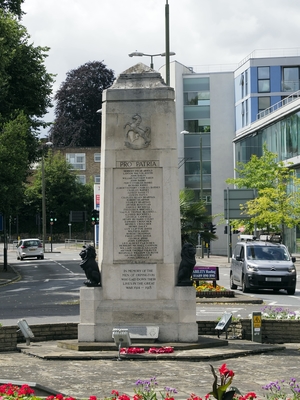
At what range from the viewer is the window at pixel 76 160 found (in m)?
112

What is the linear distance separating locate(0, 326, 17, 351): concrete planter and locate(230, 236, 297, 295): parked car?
1687cm

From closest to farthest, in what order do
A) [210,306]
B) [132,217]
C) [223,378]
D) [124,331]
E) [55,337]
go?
[223,378], [124,331], [132,217], [55,337], [210,306]

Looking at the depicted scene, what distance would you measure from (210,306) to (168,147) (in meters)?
10.8

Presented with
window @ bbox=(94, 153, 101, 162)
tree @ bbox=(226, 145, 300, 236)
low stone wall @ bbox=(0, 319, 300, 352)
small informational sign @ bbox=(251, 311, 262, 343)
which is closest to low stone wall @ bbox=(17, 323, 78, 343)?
low stone wall @ bbox=(0, 319, 300, 352)

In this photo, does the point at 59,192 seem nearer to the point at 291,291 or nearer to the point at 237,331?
the point at 291,291

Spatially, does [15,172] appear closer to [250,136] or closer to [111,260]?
[111,260]

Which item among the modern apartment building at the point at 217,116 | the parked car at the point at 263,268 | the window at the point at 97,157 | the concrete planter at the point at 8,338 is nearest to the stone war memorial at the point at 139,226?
the concrete planter at the point at 8,338

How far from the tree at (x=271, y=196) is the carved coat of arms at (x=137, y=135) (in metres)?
42.0

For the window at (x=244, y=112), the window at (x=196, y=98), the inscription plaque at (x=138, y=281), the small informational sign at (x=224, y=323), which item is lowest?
the small informational sign at (x=224, y=323)

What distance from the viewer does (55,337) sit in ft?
54.5

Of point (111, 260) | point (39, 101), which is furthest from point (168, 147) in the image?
point (39, 101)

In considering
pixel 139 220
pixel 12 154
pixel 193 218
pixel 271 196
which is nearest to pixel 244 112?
pixel 271 196

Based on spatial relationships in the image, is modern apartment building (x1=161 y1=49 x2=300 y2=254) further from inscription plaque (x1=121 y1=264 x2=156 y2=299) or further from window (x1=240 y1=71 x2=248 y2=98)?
inscription plaque (x1=121 y1=264 x2=156 y2=299)

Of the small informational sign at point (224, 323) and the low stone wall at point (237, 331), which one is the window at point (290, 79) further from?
the small informational sign at point (224, 323)
